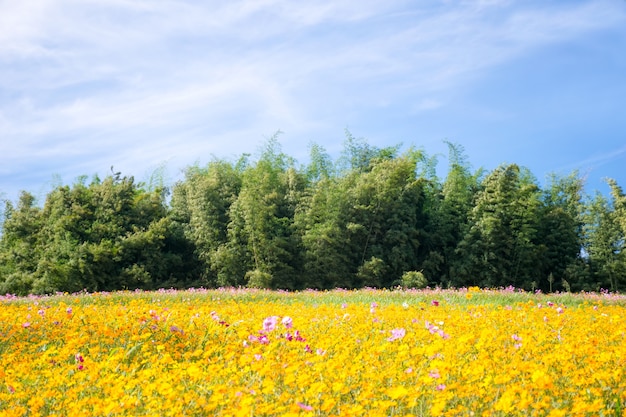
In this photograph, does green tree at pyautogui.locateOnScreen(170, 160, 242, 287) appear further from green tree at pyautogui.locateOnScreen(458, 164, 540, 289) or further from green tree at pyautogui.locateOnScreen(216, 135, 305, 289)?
green tree at pyautogui.locateOnScreen(458, 164, 540, 289)

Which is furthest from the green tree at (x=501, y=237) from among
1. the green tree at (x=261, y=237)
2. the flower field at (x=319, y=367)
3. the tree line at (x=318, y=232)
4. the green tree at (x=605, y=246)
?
the flower field at (x=319, y=367)

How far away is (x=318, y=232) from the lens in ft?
68.2

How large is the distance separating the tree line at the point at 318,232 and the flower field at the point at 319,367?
1353cm

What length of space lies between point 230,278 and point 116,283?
14.3 feet

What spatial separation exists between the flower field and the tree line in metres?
13.5

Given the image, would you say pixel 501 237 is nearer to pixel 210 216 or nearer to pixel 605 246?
pixel 605 246

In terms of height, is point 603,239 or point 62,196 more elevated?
point 62,196

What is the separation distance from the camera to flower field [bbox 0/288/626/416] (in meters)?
3.18

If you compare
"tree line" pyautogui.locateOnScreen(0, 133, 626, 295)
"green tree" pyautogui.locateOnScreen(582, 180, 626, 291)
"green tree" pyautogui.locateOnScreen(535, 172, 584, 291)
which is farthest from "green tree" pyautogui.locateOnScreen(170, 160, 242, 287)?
"green tree" pyautogui.locateOnScreen(582, 180, 626, 291)

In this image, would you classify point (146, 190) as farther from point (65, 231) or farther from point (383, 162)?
point (383, 162)

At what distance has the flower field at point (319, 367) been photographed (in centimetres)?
318

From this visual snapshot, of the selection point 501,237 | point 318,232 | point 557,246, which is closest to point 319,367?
point 318,232

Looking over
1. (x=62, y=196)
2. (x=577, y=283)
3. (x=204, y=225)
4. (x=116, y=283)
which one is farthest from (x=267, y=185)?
(x=577, y=283)

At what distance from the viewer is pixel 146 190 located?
2916cm
